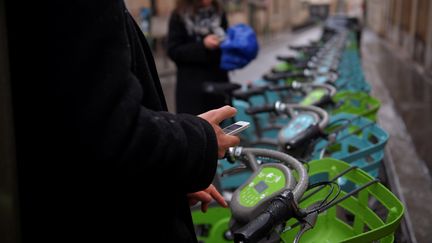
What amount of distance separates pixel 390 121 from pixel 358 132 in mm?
3854

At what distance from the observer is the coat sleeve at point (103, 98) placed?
2.86ft

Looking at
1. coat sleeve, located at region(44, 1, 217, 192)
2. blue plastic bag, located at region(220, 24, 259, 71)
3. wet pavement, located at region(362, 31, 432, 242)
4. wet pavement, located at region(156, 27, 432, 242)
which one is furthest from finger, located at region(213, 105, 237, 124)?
blue plastic bag, located at region(220, 24, 259, 71)

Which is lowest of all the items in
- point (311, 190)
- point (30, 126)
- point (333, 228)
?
point (333, 228)

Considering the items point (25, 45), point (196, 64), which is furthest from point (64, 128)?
point (196, 64)

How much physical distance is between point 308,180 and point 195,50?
1.96m

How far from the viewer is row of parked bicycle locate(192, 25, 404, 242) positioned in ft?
4.37

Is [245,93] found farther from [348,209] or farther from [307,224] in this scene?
[307,224]

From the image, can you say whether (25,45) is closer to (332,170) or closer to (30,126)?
(30,126)

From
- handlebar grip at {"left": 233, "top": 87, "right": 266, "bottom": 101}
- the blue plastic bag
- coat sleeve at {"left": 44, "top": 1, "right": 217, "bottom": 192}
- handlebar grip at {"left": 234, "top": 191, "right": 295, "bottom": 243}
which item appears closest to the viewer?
coat sleeve at {"left": 44, "top": 1, "right": 217, "bottom": 192}

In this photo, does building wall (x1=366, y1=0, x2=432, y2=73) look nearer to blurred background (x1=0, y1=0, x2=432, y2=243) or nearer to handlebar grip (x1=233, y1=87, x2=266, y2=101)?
blurred background (x1=0, y1=0, x2=432, y2=243)

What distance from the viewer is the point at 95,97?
88 cm

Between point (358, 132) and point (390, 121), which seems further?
point (390, 121)

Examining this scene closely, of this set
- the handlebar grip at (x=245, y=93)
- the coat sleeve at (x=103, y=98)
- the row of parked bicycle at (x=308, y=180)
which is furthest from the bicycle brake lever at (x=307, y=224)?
the handlebar grip at (x=245, y=93)

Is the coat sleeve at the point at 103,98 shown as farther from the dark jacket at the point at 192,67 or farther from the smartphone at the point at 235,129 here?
the dark jacket at the point at 192,67
